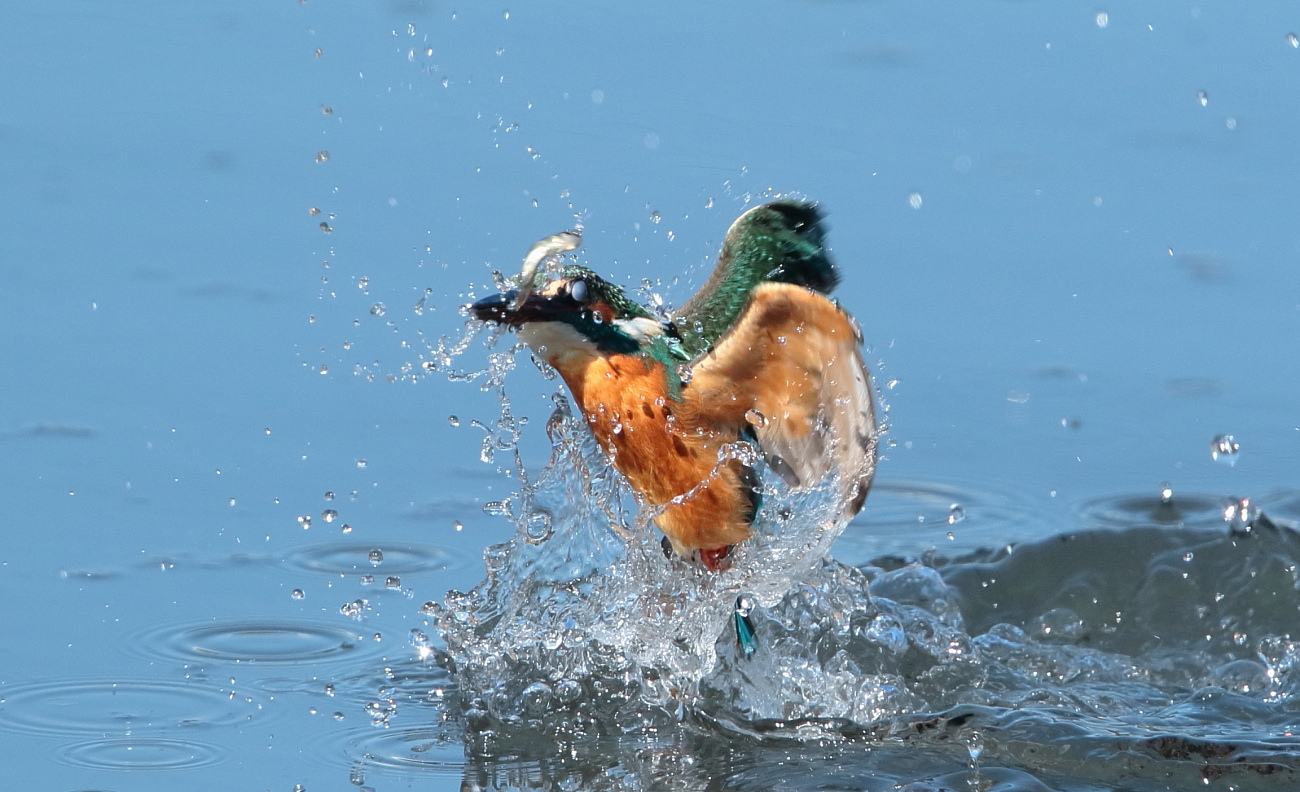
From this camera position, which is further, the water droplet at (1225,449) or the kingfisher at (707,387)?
the water droplet at (1225,449)

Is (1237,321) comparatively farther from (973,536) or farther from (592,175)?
(592,175)

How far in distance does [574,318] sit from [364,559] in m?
1.15

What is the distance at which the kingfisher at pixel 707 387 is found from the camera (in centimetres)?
383

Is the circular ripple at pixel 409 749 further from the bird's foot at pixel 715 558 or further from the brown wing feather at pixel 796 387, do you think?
the brown wing feather at pixel 796 387

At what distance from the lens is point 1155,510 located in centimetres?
536

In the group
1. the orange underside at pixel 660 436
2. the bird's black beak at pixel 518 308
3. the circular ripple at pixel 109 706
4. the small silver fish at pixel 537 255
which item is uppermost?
the small silver fish at pixel 537 255

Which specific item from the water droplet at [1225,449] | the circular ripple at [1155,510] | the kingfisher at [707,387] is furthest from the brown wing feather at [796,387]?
the water droplet at [1225,449]

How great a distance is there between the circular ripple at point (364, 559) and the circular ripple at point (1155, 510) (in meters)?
1.92

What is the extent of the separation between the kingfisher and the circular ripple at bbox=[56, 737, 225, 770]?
106 centimetres

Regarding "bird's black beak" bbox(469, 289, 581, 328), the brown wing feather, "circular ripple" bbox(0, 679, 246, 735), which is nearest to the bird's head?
"bird's black beak" bbox(469, 289, 581, 328)

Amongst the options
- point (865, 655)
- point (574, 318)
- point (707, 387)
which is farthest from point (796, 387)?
point (865, 655)

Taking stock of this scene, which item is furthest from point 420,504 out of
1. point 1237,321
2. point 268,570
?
point 1237,321

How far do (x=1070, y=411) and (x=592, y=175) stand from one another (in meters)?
1.76

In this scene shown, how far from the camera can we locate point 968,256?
19.8ft
